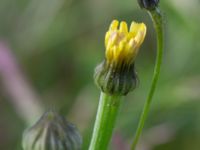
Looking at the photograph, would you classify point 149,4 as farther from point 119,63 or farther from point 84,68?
point 84,68

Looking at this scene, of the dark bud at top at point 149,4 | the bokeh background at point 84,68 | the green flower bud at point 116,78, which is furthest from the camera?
the bokeh background at point 84,68

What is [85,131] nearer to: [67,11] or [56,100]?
[56,100]

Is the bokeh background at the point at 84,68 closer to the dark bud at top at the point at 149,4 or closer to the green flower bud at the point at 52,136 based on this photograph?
the green flower bud at the point at 52,136

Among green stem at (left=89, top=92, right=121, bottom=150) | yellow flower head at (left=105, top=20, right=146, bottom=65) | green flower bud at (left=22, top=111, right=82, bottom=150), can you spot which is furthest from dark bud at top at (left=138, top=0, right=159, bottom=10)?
green flower bud at (left=22, top=111, right=82, bottom=150)

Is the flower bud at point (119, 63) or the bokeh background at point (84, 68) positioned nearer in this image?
the flower bud at point (119, 63)

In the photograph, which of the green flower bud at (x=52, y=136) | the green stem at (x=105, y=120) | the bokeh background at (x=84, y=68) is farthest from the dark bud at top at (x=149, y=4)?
the bokeh background at (x=84, y=68)

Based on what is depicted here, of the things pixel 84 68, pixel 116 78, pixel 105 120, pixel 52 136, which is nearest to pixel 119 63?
pixel 116 78
